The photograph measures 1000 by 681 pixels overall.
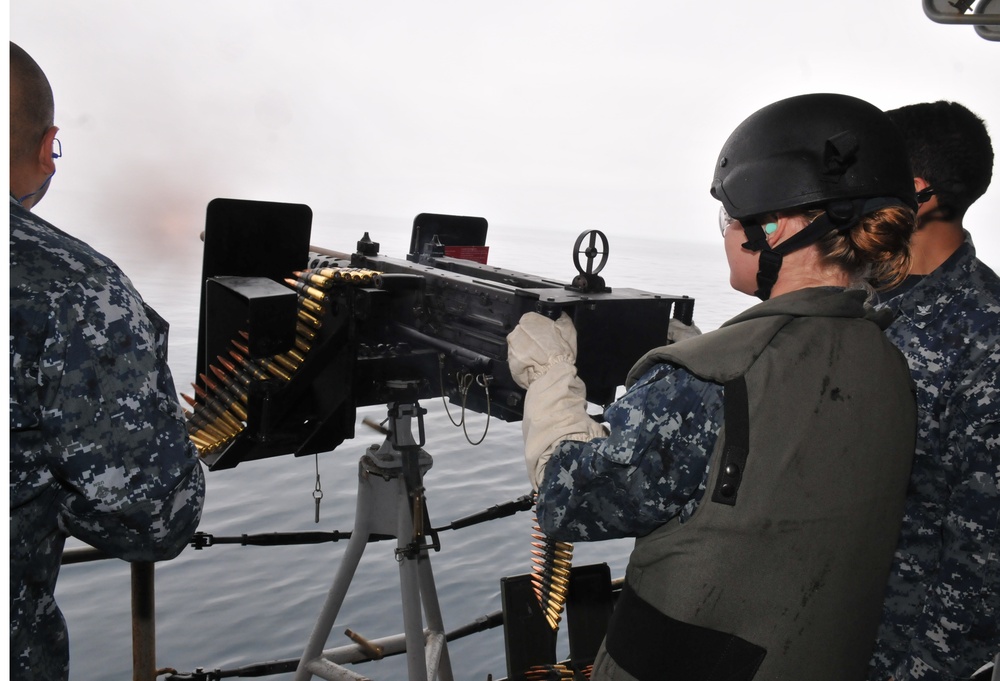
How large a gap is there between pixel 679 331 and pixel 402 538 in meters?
0.95

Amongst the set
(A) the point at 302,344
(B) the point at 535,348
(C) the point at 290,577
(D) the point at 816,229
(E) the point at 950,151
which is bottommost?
(C) the point at 290,577

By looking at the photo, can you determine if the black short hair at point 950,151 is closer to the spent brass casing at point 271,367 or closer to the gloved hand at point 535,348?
the gloved hand at point 535,348

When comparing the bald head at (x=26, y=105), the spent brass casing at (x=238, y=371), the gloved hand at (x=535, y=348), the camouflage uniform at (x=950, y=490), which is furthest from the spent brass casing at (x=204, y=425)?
the camouflage uniform at (x=950, y=490)

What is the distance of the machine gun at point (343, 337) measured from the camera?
5.72 feet

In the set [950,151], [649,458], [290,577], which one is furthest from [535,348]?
[290,577]

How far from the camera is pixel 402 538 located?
7.23 feet

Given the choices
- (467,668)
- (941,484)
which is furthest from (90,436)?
(467,668)

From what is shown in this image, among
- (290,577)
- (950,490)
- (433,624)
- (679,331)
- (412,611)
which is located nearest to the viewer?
(950,490)

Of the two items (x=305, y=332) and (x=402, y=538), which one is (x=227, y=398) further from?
(x=402, y=538)

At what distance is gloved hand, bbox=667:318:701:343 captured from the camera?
1.80 metres

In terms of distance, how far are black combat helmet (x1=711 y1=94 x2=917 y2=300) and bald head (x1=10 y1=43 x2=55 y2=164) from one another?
3.35 ft

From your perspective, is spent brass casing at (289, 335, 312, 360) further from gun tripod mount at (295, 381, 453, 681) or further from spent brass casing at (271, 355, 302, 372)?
gun tripod mount at (295, 381, 453, 681)

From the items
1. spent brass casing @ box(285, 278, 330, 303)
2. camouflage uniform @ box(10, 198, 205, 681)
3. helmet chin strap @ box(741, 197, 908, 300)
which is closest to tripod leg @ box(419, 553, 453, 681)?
spent brass casing @ box(285, 278, 330, 303)

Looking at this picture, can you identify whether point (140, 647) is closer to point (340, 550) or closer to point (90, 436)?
point (90, 436)
